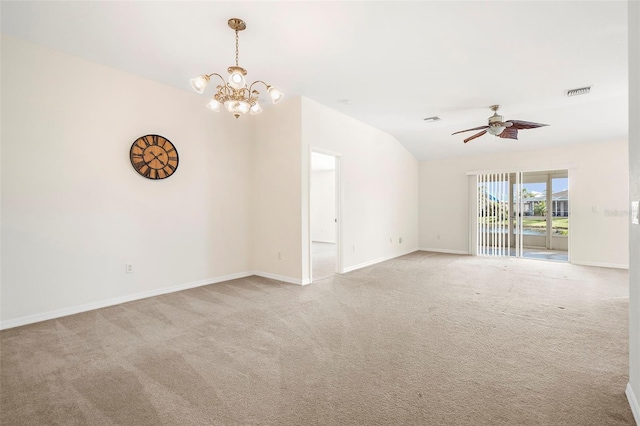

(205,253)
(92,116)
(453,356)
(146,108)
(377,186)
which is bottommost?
(453,356)

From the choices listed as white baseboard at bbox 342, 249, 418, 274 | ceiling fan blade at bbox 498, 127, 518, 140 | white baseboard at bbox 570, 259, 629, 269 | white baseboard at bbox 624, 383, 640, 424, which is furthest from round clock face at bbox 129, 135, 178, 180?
white baseboard at bbox 570, 259, 629, 269

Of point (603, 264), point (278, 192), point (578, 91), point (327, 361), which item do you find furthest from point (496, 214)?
point (327, 361)

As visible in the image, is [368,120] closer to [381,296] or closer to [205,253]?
[381,296]

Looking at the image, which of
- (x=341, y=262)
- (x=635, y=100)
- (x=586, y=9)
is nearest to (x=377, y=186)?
(x=341, y=262)

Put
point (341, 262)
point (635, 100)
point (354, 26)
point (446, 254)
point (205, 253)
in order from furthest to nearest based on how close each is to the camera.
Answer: point (446, 254) → point (341, 262) → point (205, 253) → point (354, 26) → point (635, 100)

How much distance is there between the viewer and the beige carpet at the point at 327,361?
172cm

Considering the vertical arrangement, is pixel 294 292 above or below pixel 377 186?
below

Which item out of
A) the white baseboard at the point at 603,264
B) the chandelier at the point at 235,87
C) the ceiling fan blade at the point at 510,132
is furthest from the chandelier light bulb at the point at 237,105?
the white baseboard at the point at 603,264

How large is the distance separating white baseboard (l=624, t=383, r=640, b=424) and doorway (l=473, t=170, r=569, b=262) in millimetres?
5897

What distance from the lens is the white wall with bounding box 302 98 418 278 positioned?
4844 mm

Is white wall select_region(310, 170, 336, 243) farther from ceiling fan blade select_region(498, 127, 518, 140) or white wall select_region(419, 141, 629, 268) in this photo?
ceiling fan blade select_region(498, 127, 518, 140)

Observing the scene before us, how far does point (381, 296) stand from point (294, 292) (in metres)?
1.19

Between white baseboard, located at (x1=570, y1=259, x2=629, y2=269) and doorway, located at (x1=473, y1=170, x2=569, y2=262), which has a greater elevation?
doorway, located at (x1=473, y1=170, x2=569, y2=262)

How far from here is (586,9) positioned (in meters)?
2.49
